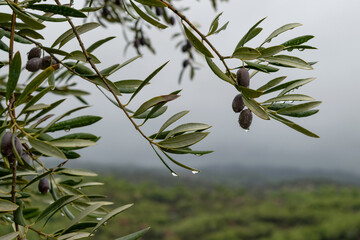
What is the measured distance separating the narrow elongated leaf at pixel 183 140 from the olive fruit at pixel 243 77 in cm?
8

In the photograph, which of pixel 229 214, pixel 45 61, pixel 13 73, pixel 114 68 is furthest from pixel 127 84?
pixel 229 214

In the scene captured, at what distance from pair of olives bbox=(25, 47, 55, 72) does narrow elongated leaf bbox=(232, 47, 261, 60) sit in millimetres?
Answer: 320

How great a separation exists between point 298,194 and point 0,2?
1344cm

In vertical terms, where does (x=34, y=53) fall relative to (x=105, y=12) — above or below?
below

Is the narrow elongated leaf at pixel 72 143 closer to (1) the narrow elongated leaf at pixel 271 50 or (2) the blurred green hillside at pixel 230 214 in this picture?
(1) the narrow elongated leaf at pixel 271 50

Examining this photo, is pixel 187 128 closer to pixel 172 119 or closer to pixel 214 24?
pixel 172 119

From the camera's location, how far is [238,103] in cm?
59

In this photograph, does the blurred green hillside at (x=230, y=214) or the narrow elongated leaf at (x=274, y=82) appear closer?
the narrow elongated leaf at (x=274, y=82)

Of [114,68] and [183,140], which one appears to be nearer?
[183,140]

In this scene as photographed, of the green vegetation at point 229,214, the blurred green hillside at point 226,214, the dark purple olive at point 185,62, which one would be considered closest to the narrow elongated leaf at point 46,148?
the dark purple olive at point 185,62

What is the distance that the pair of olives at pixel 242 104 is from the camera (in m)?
0.57

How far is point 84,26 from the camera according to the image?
2.28ft

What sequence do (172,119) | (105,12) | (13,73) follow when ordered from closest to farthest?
(13,73), (172,119), (105,12)

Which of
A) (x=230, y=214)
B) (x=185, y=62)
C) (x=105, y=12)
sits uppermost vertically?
(x=105, y=12)
